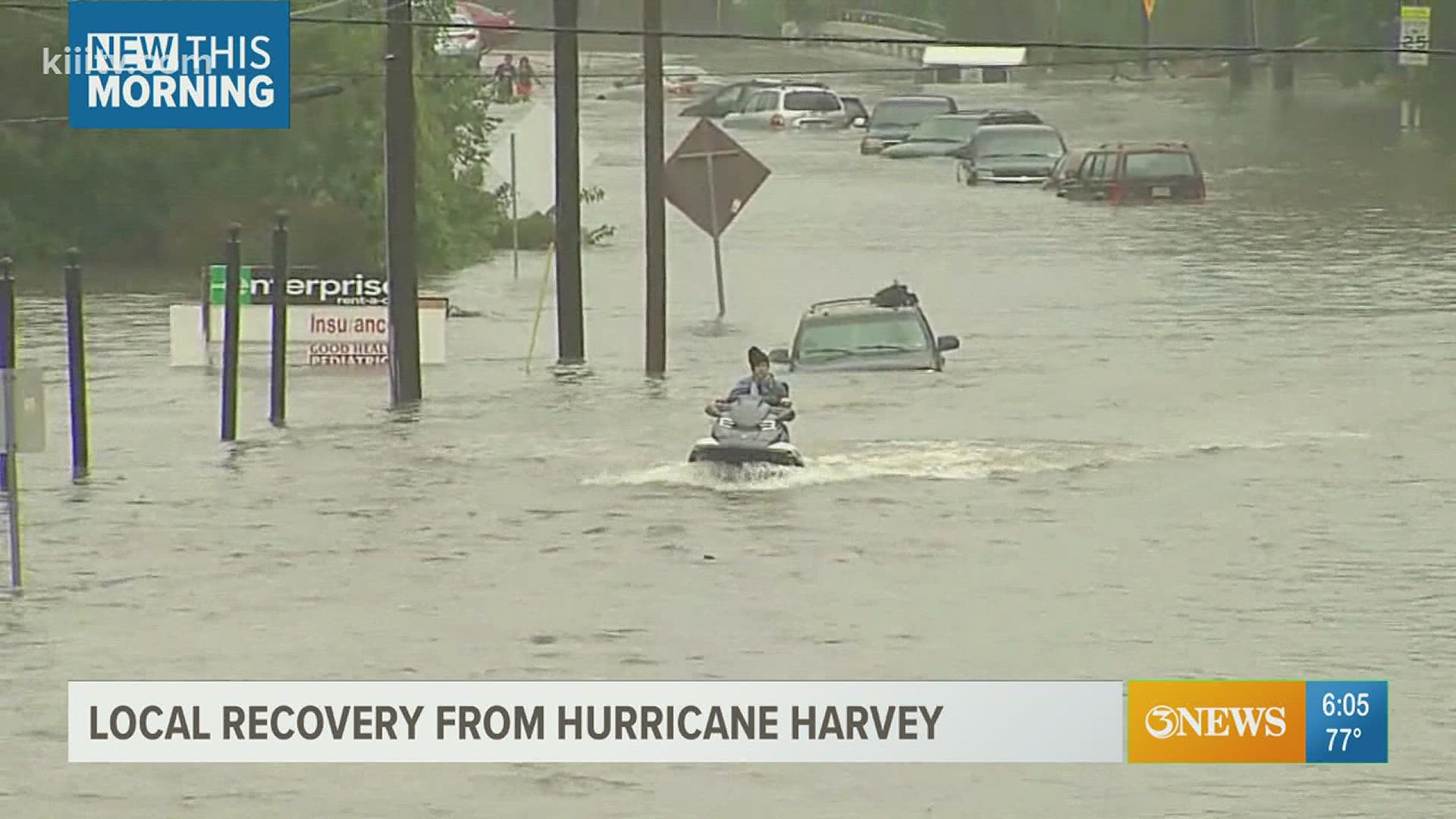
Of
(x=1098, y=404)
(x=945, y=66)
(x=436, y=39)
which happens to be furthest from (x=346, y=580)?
(x=945, y=66)

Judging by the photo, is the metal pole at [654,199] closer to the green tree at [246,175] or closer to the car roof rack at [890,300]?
the car roof rack at [890,300]

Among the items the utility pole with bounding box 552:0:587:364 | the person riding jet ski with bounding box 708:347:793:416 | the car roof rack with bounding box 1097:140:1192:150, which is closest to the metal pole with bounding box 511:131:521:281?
the utility pole with bounding box 552:0:587:364

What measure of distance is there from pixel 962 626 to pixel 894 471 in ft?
27.9

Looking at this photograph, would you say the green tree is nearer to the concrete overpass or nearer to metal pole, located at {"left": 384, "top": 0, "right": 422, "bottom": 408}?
metal pole, located at {"left": 384, "top": 0, "right": 422, "bottom": 408}

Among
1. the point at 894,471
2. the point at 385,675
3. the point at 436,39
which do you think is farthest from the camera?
the point at 436,39

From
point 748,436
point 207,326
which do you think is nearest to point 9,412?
point 748,436

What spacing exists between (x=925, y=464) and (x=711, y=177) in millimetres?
6467

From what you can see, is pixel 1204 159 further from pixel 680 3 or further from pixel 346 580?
pixel 346 580

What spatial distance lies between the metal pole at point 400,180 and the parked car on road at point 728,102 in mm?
44527

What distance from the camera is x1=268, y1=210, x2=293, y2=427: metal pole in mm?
35031

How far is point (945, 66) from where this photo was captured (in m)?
88.9

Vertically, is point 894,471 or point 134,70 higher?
point 134,70

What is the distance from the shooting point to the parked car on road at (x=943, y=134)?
241 ft

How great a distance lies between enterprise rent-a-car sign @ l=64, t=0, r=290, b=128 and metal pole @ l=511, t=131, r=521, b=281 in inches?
375
